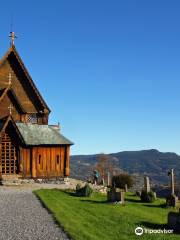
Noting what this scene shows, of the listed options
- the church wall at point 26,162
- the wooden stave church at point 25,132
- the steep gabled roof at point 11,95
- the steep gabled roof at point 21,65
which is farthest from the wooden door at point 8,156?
the steep gabled roof at point 21,65

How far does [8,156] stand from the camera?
4297 cm

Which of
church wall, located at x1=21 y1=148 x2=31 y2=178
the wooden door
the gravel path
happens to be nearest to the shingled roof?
church wall, located at x1=21 y1=148 x2=31 y2=178

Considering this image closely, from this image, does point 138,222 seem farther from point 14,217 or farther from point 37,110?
point 37,110

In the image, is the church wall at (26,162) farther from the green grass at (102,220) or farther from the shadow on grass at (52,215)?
the green grass at (102,220)

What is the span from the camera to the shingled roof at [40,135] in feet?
146

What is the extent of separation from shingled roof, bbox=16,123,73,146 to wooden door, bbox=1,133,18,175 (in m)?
1.49

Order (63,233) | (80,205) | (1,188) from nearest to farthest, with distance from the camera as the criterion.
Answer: (63,233), (80,205), (1,188)

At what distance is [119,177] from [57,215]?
81.9 ft

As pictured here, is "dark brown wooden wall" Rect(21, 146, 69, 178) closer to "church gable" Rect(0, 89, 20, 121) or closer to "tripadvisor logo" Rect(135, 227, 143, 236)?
"church gable" Rect(0, 89, 20, 121)

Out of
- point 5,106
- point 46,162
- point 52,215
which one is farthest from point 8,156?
point 52,215

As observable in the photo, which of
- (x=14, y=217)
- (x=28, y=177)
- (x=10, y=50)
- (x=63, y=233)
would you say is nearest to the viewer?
(x=63, y=233)

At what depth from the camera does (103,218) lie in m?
21.9

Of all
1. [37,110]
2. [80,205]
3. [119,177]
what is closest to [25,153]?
[37,110]

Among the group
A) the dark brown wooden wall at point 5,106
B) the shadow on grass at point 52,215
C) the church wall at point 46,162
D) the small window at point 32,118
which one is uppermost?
the dark brown wooden wall at point 5,106
